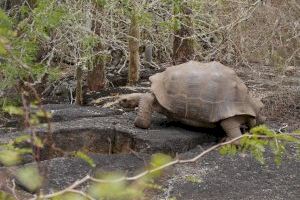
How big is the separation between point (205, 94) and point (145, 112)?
0.71m

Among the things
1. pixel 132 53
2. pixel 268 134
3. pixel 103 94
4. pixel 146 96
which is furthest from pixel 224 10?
pixel 268 134

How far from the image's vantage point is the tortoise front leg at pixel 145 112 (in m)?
6.59

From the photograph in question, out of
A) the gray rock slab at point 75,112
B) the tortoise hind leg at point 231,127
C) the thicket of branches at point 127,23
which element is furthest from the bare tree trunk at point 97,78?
the tortoise hind leg at point 231,127

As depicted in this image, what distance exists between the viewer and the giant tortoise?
6418mm

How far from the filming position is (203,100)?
6418mm

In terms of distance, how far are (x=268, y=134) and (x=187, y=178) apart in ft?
10.9

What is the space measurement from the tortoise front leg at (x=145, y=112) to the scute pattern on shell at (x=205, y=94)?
103 millimetres

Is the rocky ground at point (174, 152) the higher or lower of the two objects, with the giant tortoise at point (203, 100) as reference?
lower

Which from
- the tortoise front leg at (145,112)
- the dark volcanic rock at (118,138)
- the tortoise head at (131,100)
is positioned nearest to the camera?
the dark volcanic rock at (118,138)

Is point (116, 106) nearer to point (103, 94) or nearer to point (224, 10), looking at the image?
point (103, 94)

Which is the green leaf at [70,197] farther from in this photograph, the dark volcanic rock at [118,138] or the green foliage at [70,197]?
the dark volcanic rock at [118,138]

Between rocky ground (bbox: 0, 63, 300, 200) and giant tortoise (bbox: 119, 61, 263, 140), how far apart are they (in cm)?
23

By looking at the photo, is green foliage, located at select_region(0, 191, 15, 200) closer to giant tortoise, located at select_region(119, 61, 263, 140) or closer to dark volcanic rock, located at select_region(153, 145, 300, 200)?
dark volcanic rock, located at select_region(153, 145, 300, 200)

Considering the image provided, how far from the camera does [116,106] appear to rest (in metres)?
7.99
